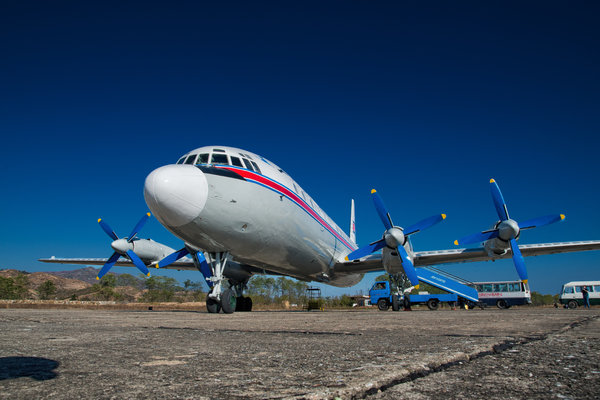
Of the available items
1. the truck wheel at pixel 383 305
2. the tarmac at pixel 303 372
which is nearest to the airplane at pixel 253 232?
the tarmac at pixel 303 372

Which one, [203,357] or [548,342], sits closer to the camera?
[203,357]

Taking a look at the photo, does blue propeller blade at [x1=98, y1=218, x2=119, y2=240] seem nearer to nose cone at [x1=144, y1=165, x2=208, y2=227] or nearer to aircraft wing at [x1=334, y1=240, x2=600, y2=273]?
nose cone at [x1=144, y1=165, x2=208, y2=227]

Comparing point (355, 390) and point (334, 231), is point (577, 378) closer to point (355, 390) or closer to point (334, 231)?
point (355, 390)

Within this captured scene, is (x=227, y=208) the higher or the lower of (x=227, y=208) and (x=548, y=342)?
the higher

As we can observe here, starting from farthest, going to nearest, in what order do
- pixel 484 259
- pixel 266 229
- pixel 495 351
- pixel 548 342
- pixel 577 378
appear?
pixel 484 259, pixel 266 229, pixel 548 342, pixel 495 351, pixel 577 378

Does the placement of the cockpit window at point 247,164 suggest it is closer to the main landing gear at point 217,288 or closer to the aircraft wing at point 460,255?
the main landing gear at point 217,288

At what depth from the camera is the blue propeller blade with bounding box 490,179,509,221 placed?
15909mm

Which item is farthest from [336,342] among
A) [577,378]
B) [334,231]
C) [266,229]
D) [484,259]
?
[484,259]

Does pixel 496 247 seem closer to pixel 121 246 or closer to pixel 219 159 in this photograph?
pixel 219 159

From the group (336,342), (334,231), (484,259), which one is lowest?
(336,342)

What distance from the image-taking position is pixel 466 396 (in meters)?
1.46

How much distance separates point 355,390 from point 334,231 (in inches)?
723

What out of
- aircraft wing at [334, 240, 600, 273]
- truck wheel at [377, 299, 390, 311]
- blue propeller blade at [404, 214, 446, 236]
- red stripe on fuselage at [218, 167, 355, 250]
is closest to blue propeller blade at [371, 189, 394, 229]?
blue propeller blade at [404, 214, 446, 236]

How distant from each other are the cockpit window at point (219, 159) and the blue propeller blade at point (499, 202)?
457 inches
